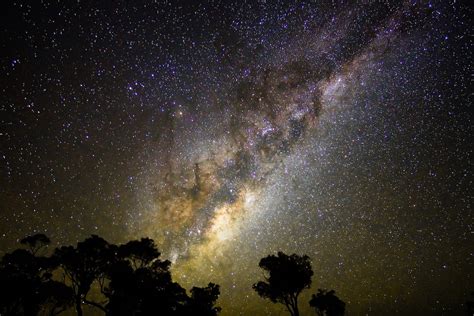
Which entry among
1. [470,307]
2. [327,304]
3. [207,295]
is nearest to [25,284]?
[207,295]

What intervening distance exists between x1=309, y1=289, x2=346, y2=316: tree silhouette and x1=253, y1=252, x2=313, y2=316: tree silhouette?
18.9ft

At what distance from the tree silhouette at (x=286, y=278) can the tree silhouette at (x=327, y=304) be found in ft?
18.9

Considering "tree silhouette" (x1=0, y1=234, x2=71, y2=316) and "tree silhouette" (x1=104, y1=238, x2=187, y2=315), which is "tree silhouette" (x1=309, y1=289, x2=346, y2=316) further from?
"tree silhouette" (x1=0, y1=234, x2=71, y2=316)

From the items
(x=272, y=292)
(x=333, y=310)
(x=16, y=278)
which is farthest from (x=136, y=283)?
(x=333, y=310)

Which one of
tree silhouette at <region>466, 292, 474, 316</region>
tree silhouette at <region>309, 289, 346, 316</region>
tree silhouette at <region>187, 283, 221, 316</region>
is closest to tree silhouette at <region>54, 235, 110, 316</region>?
tree silhouette at <region>187, 283, 221, 316</region>

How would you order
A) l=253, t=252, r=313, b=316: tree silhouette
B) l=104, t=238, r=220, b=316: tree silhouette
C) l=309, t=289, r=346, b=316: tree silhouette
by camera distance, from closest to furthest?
1. l=104, t=238, r=220, b=316: tree silhouette
2. l=253, t=252, r=313, b=316: tree silhouette
3. l=309, t=289, r=346, b=316: tree silhouette

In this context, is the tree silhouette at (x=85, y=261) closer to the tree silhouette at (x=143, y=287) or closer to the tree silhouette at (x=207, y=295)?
the tree silhouette at (x=143, y=287)

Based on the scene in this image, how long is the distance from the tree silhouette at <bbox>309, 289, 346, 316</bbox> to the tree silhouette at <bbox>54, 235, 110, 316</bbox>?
18258 millimetres

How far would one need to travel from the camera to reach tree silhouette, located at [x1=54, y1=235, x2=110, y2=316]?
19344 mm

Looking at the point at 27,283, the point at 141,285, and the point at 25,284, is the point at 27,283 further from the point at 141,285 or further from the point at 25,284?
the point at 141,285

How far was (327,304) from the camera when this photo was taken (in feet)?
92.2

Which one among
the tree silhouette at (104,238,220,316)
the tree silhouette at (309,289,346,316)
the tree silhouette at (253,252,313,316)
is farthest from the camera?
the tree silhouette at (309,289,346,316)

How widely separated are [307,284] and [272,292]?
261cm

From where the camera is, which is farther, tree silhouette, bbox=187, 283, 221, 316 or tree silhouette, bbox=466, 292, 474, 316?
tree silhouette, bbox=466, 292, 474, 316
